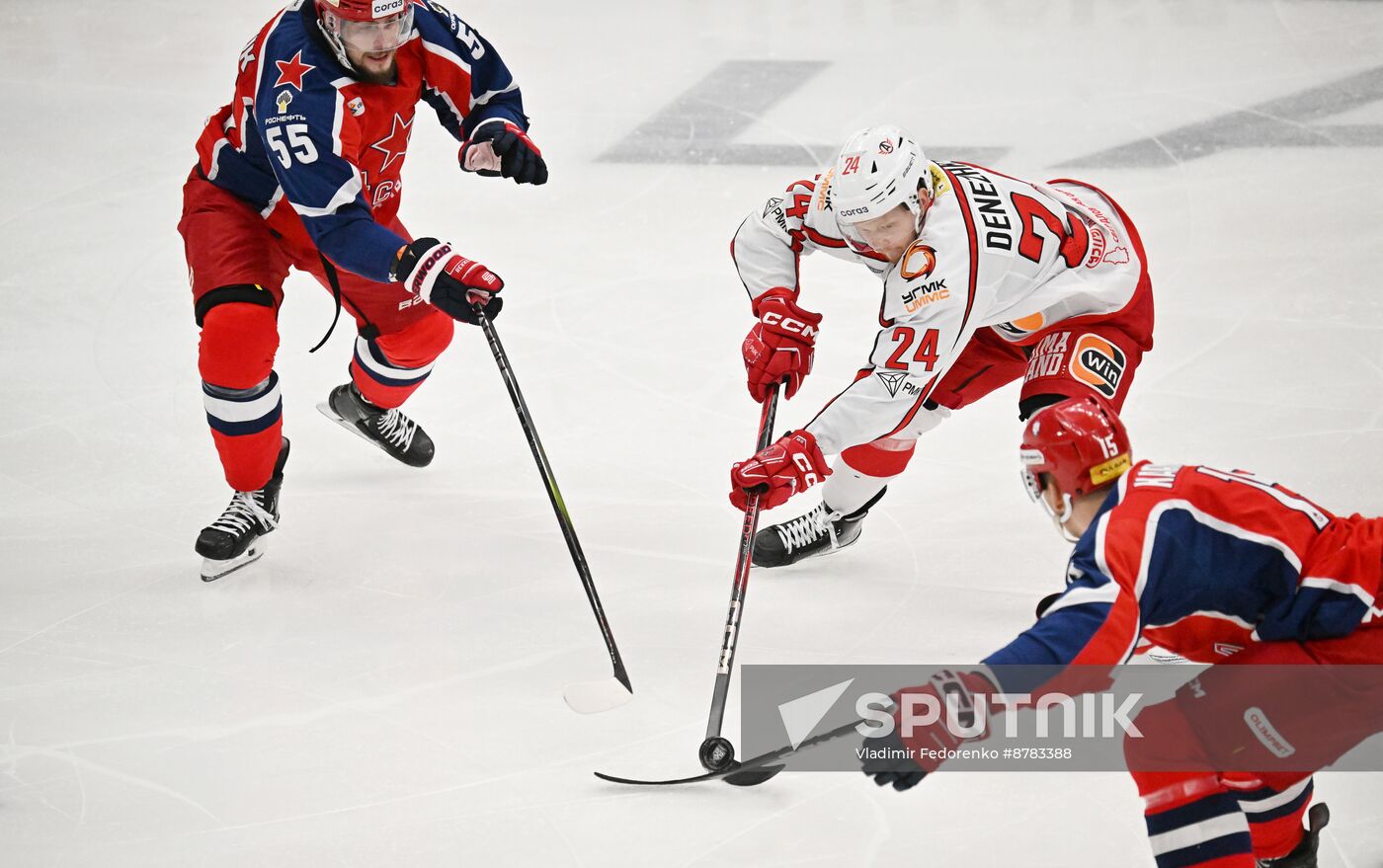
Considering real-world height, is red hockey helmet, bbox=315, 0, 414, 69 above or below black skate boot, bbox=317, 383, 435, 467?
above

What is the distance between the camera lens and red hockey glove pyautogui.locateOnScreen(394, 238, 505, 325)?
2945 millimetres

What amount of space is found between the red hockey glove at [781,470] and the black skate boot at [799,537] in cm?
52

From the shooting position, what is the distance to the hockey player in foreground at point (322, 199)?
9.89 ft

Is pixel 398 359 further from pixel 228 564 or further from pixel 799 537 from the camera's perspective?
pixel 799 537

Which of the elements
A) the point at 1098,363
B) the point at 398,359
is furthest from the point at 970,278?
the point at 398,359

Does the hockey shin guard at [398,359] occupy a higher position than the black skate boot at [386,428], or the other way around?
the hockey shin guard at [398,359]

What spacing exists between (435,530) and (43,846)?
1.31m

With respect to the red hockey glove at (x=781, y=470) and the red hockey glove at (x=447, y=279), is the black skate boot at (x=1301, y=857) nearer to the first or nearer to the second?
the red hockey glove at (x=781, y=470)

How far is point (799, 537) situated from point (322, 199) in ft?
4.26

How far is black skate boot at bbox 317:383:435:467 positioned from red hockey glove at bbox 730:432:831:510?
1284 millimetres

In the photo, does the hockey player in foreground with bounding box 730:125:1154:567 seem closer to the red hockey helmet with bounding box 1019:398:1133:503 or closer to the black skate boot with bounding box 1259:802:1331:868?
the red hockey helmet with bounding box 1019:398:1133:503

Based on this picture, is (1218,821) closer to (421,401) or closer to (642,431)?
(642,431)

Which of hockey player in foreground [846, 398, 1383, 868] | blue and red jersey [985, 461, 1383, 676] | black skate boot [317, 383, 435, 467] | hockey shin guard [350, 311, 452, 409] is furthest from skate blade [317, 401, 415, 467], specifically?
blue and red jersey [985, 461, 1383, 676]
